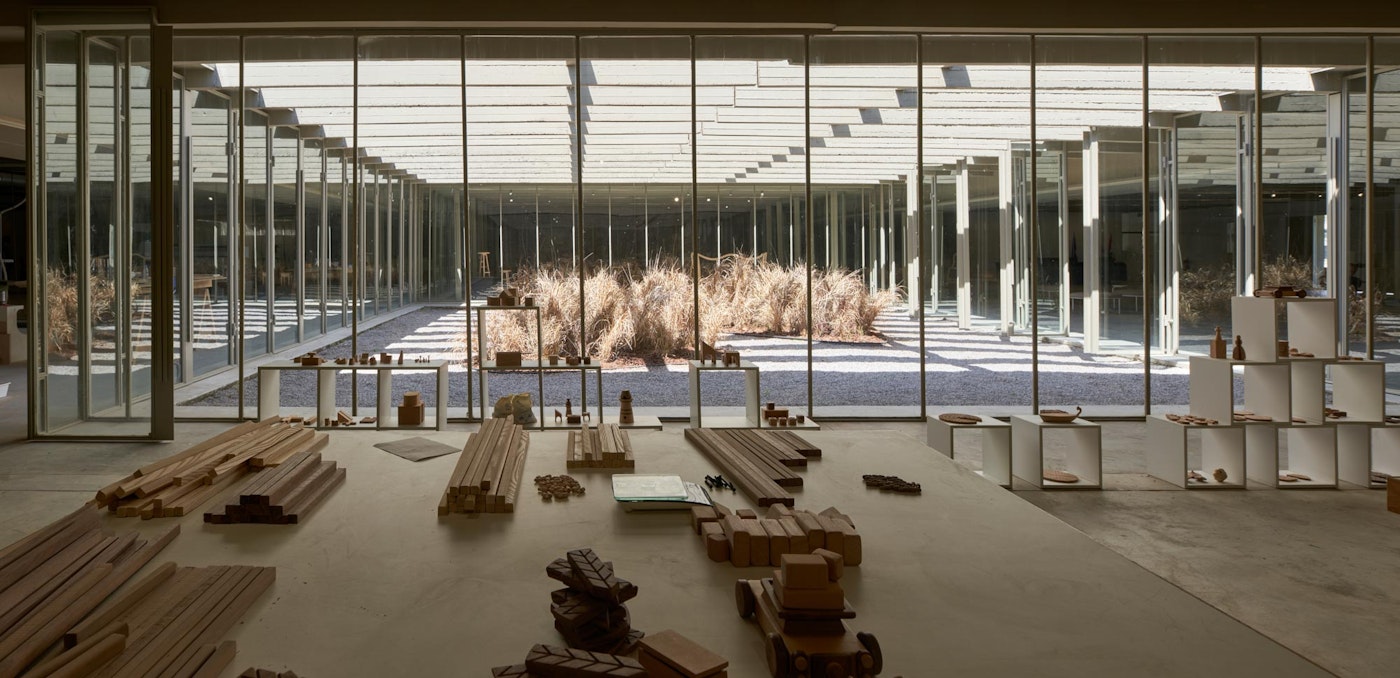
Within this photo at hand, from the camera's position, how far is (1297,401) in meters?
6.37

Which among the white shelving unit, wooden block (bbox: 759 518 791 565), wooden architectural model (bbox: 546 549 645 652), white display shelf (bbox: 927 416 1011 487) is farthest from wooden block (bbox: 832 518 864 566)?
the white shelving unit

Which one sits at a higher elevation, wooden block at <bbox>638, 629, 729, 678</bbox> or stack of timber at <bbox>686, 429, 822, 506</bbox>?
stack of timber at <bbox>686, 429, 822, 506</bbox>

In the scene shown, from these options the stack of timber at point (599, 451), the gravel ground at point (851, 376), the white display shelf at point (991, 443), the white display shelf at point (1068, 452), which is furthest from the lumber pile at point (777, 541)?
the gravel ground at point (851, 376)

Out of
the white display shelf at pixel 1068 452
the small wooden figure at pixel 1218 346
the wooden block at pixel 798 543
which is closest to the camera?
the wooden block at pixel 798 543

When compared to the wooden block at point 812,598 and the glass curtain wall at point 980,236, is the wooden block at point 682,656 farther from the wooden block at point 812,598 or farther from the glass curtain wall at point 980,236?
the glass curtain wall at point 980,236

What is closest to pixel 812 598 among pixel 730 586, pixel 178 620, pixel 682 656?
pixel 682 656

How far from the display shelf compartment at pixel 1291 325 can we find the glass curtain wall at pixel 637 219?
4.23 meters

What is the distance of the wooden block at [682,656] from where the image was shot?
1.41 metres

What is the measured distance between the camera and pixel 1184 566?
14.4 feet

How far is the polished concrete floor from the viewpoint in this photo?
1.60 m

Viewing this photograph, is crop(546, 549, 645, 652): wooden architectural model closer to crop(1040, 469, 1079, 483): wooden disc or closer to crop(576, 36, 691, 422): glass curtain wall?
crop(1040, 469, 1079, 483): wooden disc

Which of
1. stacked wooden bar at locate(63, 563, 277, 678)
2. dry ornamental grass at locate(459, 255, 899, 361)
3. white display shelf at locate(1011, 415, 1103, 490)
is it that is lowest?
white display shelf at locate(1011, 415, 1103, 490)

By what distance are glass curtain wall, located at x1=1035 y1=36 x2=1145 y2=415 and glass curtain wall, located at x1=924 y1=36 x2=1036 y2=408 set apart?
8.3 inches

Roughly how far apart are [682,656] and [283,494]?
1517 mm
